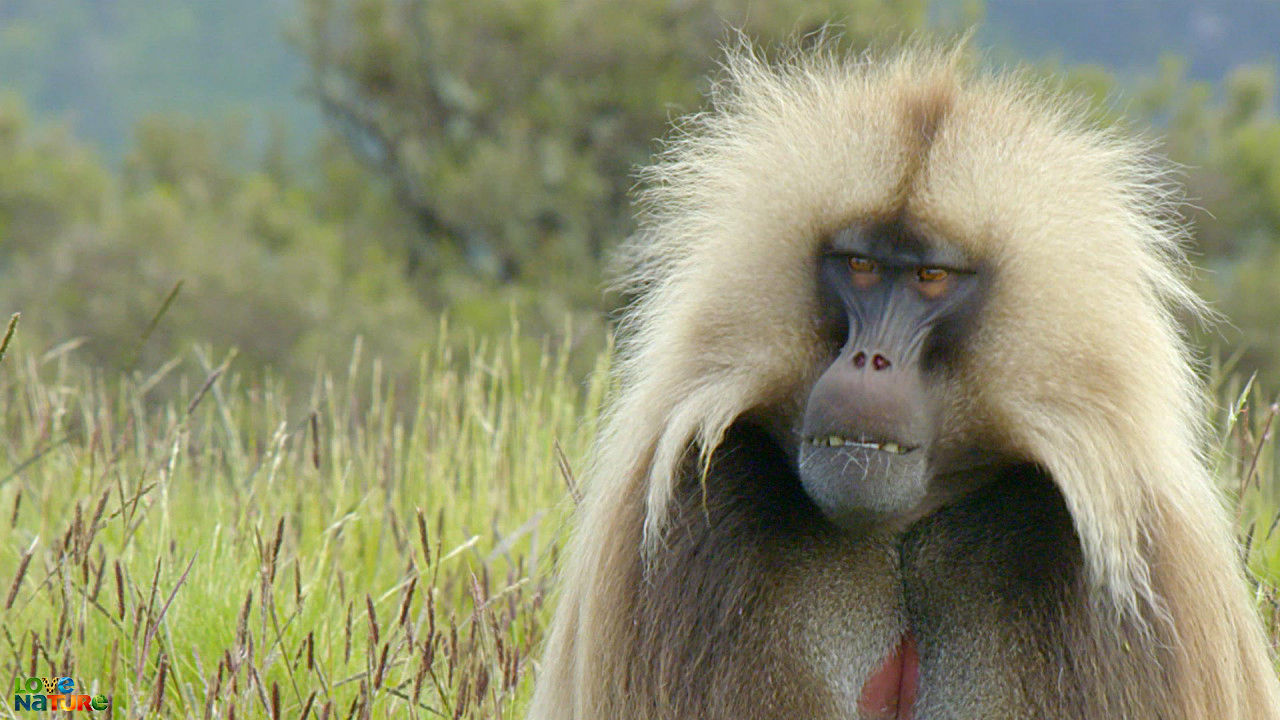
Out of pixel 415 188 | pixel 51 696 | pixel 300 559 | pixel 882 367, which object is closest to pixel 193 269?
pixel 415 188

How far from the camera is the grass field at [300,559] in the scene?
2793 millimetres

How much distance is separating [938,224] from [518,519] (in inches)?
102

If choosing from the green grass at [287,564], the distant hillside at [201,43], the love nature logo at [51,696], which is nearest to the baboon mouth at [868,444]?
the green grass at [287,564]

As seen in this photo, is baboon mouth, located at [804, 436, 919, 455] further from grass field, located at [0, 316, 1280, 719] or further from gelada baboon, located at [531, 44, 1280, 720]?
grass field, located at [0, 316, 1280, 719]

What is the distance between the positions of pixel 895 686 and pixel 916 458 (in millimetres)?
468

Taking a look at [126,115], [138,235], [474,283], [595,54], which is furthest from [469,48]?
[126,115]

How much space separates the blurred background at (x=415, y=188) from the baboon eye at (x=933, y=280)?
969cm

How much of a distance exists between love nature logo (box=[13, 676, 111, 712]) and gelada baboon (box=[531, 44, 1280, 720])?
89cm

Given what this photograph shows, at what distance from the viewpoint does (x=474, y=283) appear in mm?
16891

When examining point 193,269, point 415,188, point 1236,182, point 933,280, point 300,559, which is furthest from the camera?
point 415,188

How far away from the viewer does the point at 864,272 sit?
246cm

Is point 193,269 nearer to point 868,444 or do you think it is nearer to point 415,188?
point 415,188

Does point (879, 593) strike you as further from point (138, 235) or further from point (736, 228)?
point (138, 235)

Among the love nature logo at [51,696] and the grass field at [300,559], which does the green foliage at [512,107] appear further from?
the love nature logo at [51,696]
